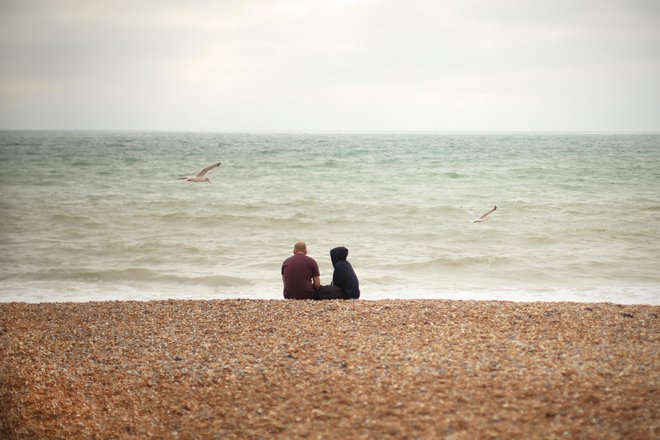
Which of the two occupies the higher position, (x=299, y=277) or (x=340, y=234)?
(x=299, y=277)

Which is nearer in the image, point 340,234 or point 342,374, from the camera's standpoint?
point 342,374

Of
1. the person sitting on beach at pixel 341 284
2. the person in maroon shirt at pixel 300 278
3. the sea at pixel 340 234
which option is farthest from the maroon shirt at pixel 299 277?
the sea at pixel 340 234

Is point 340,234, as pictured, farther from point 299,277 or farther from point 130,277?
point 299,277

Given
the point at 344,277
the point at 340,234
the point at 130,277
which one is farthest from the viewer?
the point at 340,234

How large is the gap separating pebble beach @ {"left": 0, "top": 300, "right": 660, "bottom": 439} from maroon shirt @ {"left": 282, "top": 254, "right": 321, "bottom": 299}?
40.8 inches

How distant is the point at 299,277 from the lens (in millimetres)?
8711

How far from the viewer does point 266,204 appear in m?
22.2

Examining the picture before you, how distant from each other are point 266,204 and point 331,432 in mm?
17982

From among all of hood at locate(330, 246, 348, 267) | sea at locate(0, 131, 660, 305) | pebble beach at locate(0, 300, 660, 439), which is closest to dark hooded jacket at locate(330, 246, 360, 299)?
hood at locate(330, 246, 348, 267)

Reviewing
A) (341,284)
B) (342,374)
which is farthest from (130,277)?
(342,374)

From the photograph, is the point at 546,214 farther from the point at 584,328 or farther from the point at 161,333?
the point at 161,333

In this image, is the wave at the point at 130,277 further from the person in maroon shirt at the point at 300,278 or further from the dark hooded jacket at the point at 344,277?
the dark hooded jacket at the point at 344,277

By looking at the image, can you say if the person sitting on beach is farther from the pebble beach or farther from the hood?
the pebble beach

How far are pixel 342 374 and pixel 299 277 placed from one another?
3.51 meters
